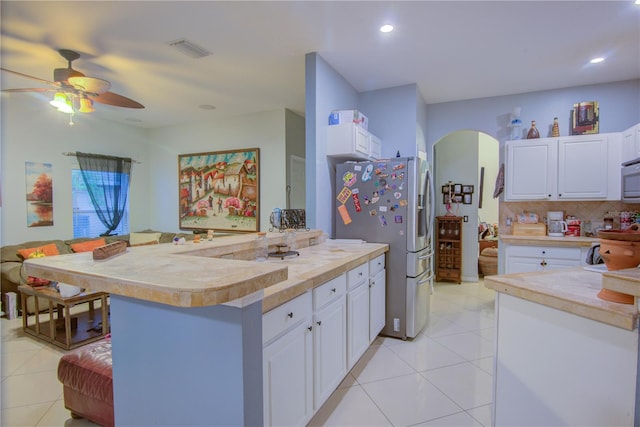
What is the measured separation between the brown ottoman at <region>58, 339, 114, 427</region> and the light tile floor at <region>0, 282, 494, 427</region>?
16 cm

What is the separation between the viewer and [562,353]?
133 centimetres

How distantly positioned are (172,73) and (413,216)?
3111 mm

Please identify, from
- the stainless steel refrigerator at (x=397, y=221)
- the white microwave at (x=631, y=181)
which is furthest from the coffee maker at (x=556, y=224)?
the stainless steel refrigerator at (x=397, y=221)

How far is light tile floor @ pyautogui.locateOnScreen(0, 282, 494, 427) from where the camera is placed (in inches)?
78.0

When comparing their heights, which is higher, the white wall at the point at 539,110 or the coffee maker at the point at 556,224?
the white wall at the point at 539,110

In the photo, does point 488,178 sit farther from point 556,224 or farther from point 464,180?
point 556,224

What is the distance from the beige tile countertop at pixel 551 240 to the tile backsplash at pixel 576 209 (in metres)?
0.42

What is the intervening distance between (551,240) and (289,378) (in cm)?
357

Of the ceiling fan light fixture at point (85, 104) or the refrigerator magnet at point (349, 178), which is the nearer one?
the ceiling fan light fixture at point (85, 104)

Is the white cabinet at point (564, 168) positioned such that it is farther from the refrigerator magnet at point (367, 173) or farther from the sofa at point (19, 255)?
the sofa at point (19, 255)

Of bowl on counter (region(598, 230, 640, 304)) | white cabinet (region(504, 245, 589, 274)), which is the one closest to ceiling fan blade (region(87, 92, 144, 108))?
bowl on counter (region(598, 230, 640, 304))

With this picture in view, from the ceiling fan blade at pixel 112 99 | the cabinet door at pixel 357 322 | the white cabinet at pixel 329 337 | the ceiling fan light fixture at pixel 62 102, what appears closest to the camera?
the white cabinet at pixel 329 337

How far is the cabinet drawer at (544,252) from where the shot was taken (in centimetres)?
354

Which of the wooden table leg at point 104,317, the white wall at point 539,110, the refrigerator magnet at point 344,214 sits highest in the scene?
the white wall at point 539,110
